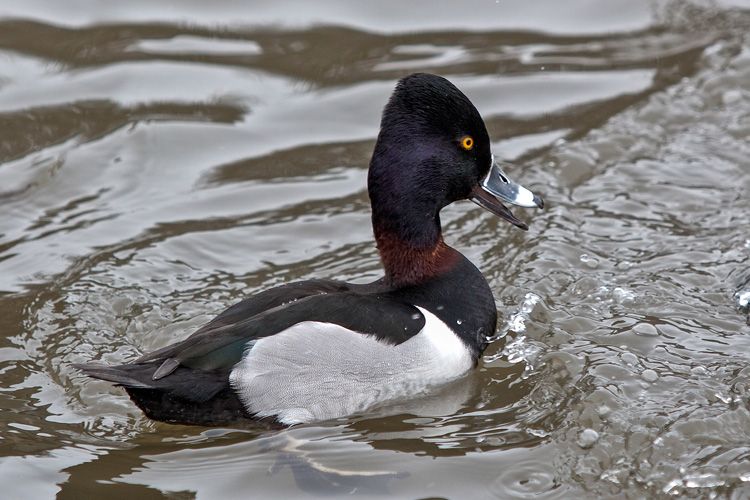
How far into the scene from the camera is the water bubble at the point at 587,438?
4.47 m

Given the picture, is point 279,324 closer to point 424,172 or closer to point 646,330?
point 424,172

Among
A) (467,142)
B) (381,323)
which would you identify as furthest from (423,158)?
(381,323)

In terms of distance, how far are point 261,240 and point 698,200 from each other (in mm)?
3149

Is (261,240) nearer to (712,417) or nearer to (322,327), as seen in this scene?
(322,327)

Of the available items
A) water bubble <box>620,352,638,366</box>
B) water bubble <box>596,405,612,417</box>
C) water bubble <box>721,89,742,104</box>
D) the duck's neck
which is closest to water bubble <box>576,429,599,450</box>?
water bubble <box>596,405,612,417</box>

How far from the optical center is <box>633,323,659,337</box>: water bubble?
5.37 m

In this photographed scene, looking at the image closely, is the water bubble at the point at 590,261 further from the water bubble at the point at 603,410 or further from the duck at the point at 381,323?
the water bubble at the point at 603,410

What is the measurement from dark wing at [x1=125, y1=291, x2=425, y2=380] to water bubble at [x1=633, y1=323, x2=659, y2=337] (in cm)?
133

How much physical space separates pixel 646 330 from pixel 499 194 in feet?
3.73

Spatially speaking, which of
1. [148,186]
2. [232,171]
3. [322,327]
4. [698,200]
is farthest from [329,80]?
[322,327]

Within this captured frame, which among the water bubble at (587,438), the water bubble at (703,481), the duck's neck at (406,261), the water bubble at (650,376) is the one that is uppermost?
the duck's neck at (406,261)

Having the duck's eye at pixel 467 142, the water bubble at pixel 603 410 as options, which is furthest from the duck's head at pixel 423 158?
the water bubble at pixel 603 410

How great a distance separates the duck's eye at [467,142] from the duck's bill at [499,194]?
0.31 m

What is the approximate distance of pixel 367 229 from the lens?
6.84m
